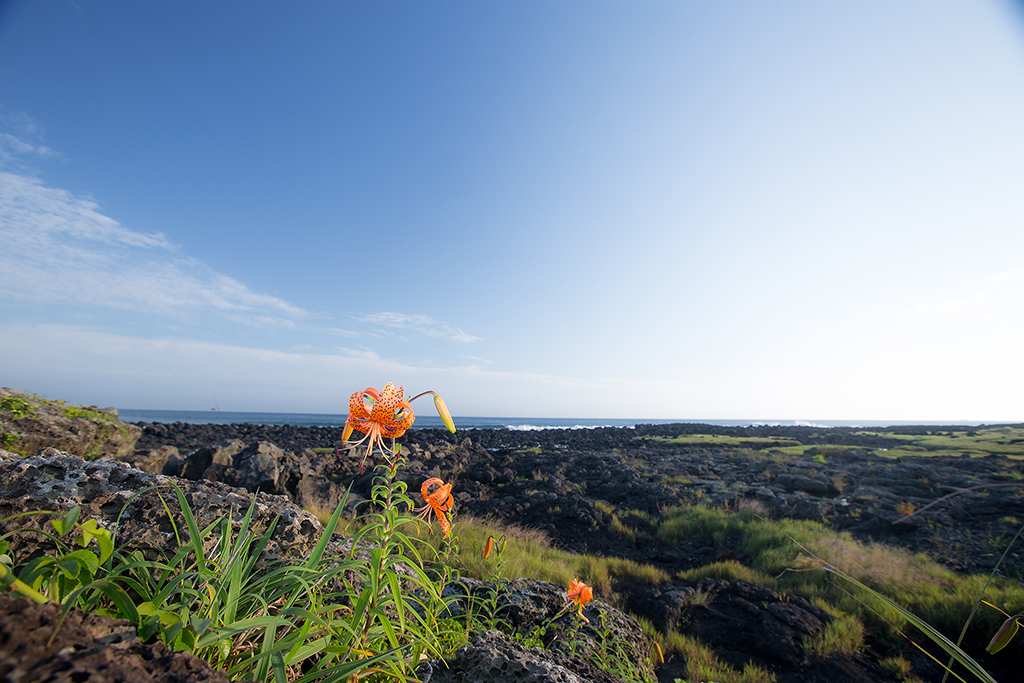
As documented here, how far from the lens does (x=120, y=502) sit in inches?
83.6

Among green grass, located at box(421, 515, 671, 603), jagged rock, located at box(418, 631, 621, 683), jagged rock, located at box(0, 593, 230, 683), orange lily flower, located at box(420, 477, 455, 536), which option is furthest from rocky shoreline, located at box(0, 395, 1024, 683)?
jagged rock, located at box(0, 593, 230, 683)

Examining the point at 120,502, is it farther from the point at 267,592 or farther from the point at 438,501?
the point at 438,501

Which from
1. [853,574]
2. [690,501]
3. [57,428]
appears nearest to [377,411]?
[57,428]

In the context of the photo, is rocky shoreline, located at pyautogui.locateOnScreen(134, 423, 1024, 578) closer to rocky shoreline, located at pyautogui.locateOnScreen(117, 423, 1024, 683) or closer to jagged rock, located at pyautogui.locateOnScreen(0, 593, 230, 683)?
rocky shoreline, located at pyautogui.locateOnScreen(117, 423, 1024, 683)

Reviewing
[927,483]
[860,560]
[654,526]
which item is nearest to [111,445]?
[654,526]

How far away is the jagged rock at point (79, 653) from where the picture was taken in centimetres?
69

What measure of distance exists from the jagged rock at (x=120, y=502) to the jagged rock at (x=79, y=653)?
0.83m

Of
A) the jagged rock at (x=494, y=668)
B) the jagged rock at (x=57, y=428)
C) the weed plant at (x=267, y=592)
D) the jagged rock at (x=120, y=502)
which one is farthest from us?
the jagged rock at (x=57, y=428)

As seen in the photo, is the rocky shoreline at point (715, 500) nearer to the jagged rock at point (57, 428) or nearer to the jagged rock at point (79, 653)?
the jagged rock at point (57, 428)

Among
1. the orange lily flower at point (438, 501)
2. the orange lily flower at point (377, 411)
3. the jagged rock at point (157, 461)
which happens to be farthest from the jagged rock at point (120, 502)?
the jagged rock at point (157, 461)

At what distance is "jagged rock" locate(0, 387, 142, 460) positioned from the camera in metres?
5.20

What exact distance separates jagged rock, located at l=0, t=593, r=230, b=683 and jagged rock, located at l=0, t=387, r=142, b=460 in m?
6.28

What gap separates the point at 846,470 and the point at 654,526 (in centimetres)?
976

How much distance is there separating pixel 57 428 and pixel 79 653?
25.5ft
